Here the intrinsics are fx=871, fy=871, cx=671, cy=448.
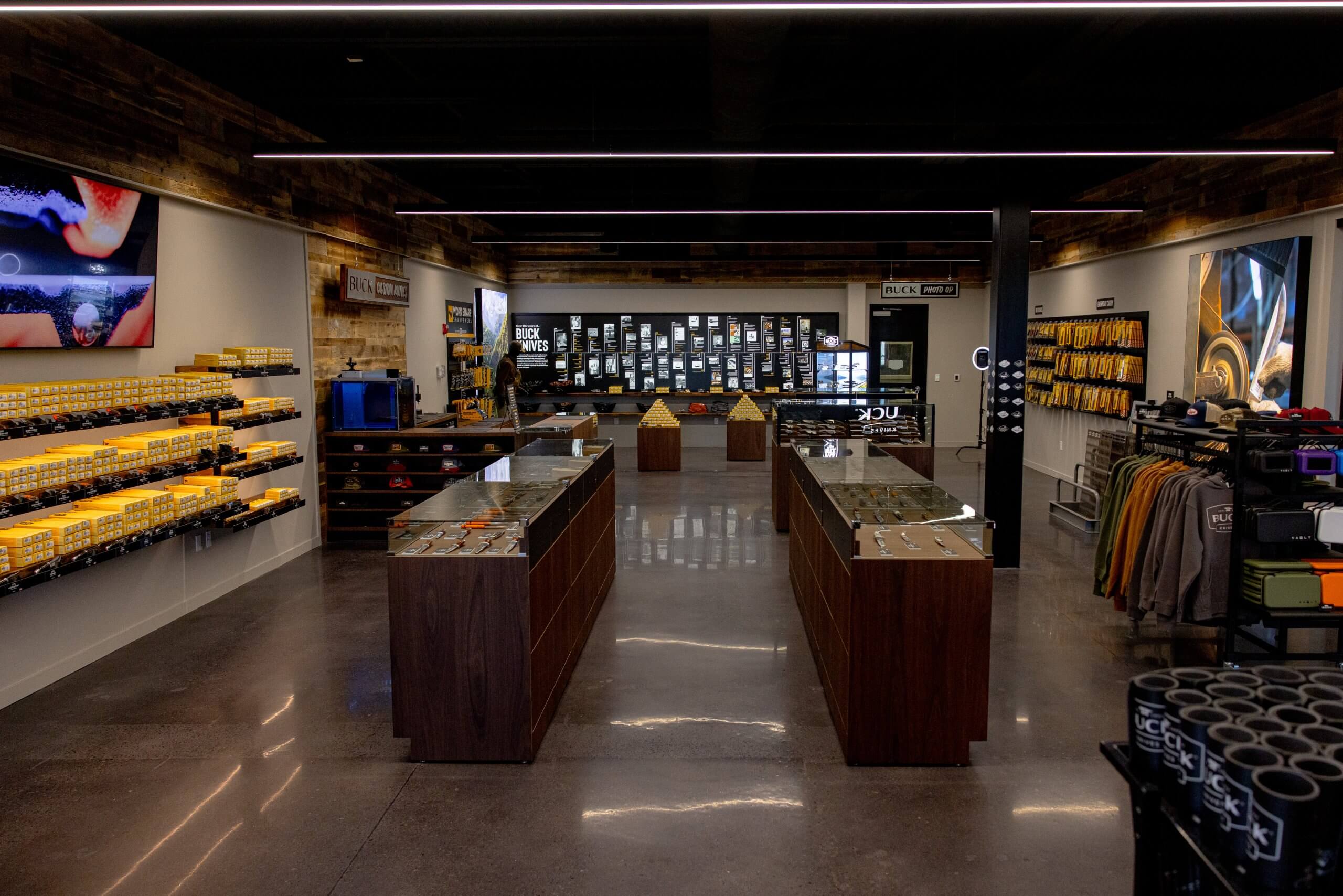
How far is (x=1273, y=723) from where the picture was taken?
5.18ft

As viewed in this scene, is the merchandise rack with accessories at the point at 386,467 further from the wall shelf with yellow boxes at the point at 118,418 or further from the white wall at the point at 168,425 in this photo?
the wall shelf with yellow boxes at the point at 118,418

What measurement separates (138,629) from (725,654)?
408cm

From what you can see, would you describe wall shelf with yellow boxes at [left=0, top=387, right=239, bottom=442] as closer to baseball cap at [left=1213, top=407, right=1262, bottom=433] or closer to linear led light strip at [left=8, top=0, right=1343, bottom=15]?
linear led light strip at [left=8, top=0, right=1343, bottom=15]

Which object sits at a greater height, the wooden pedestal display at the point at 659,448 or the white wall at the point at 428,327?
the white wall at the point at 428,327

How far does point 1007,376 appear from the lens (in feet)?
25.6

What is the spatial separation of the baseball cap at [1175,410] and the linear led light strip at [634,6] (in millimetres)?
3122

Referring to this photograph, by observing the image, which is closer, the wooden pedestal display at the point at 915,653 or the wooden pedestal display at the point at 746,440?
the wooden pedestal display at the point at 915,653

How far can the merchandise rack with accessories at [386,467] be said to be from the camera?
8.97m

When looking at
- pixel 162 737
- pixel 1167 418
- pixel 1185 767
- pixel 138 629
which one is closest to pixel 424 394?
pixel 138 629

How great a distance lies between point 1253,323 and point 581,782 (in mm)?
7782

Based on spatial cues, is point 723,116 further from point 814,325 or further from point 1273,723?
point 814,325

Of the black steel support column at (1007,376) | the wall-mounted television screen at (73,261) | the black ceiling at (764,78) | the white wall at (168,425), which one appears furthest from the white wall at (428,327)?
the black steel support column at (1007,376)

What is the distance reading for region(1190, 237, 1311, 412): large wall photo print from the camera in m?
7.55

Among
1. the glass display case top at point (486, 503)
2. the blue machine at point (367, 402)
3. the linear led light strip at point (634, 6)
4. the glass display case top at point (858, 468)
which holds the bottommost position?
the glass display case top at point (486, 503)
